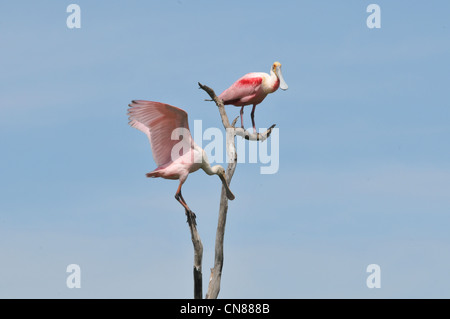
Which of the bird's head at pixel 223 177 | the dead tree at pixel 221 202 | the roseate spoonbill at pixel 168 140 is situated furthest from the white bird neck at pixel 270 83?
the roseate spoonbill at pixel 168 140

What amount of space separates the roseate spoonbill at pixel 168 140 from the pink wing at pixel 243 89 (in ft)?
9.91

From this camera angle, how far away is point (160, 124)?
16984 mm

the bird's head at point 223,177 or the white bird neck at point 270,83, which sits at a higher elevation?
the white bird neck at point 270,83

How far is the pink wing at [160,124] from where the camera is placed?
16672 mm

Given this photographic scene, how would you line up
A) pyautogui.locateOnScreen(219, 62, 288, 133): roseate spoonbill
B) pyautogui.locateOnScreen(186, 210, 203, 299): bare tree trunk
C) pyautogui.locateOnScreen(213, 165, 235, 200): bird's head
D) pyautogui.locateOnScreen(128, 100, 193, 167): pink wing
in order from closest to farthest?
pyautogui.locateOnScreen(128, 100, 193, 167): pink wing → pyautogui.locateOnScreen(186, 210, 203, 299): bare tree trunk → pyautogui.locateOnScreen(213, 165, 235, 200): bird's head → pyautogui.locateOnScreen(219, 62, 288, 133): roseate spoonbill

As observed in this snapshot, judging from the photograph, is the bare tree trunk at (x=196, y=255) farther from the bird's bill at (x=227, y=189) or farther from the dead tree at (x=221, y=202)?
the bird's bill at (x=227, y=189)

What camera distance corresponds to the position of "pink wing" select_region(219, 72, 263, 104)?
1992 centimetres

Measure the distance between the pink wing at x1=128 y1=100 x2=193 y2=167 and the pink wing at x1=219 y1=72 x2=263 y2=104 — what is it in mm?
3165

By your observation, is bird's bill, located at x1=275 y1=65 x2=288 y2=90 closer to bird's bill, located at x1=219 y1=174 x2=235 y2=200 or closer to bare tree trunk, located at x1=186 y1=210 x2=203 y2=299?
bird's bill, located at x1=219 y1=174 x2=235 y2=200

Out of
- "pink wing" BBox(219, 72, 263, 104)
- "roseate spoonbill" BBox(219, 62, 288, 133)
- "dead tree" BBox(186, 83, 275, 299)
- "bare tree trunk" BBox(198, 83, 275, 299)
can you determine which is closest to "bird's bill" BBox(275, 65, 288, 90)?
"roseate spoonbill" BBox(219, 62, 288, 133)

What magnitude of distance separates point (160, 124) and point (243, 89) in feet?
11.6

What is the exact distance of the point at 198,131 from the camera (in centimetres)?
1733
